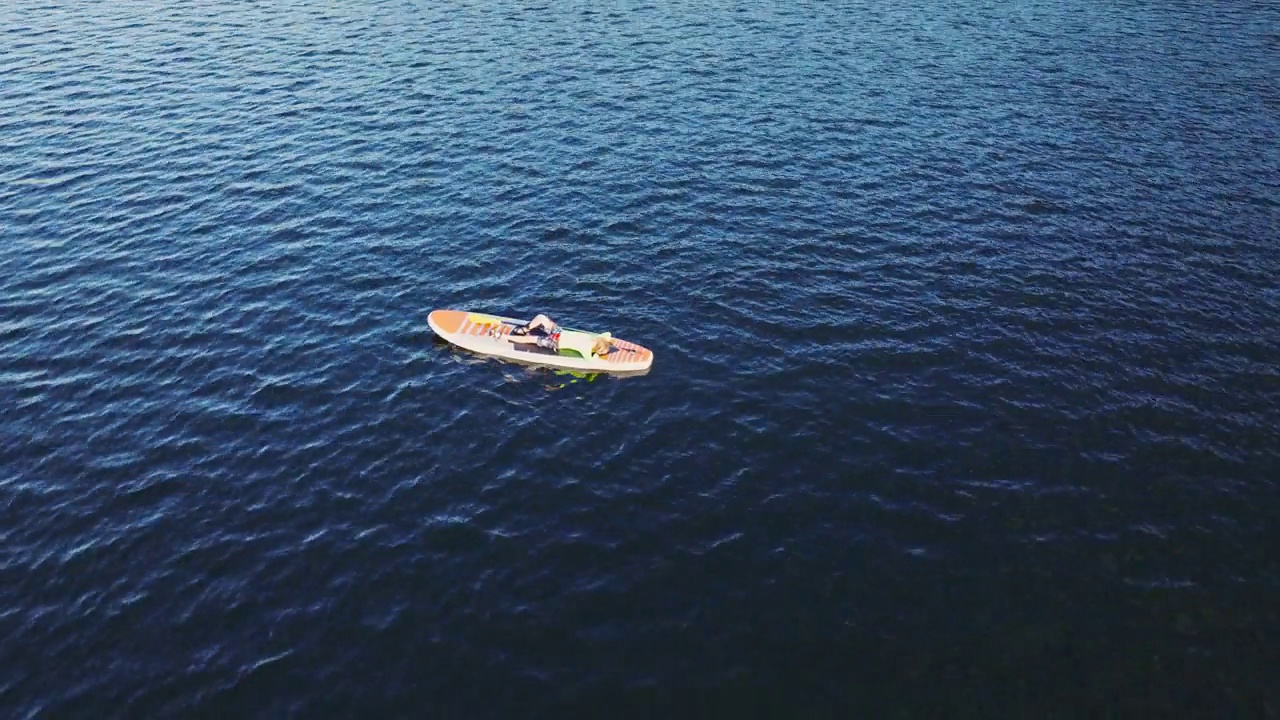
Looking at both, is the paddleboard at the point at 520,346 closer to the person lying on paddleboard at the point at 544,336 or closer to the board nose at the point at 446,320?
the board nose at the point at 446,320

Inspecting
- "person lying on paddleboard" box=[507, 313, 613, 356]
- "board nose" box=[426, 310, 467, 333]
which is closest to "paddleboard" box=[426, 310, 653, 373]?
"board nose" box=[426, 310, 467, 333]

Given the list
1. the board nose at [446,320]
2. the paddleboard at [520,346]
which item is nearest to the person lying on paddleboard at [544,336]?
the paddleboard at [520,346]

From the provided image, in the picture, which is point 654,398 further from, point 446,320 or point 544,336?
point 446,320

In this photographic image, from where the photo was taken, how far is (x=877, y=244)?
188ft

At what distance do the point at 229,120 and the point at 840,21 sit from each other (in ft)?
214

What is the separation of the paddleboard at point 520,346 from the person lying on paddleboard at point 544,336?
0.72ft

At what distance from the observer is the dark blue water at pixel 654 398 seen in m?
31.7

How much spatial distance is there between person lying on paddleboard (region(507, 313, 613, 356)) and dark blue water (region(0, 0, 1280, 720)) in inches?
66.2

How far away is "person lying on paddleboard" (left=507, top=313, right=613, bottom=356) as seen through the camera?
46.8 meters

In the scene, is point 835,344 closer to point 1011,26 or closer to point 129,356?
point 129,356

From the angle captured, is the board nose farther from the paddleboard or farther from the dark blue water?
the dark blue water

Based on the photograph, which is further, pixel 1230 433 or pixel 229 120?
pixel 229 120

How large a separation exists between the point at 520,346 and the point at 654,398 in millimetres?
8133

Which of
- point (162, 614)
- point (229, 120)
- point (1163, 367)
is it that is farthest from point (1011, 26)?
point (162, 614)
